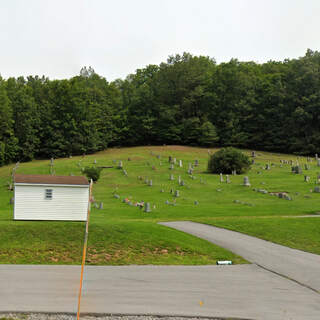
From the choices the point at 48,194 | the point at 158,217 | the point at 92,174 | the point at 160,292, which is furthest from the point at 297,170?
the point at 160,292

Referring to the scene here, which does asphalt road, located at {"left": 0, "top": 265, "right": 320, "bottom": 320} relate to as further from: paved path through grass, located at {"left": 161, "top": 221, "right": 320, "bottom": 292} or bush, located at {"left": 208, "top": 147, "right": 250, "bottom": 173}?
bush, located at {"left": 208, "top": 147, "right": 250, "bottom": 173}

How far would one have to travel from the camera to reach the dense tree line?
3209 inches

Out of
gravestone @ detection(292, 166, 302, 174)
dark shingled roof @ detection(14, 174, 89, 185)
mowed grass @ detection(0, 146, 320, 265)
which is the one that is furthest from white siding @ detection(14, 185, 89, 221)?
gravestone @ detection(292, 166, 302, 174)

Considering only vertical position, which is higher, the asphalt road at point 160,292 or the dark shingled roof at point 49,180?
the dark shingled roof at point 49,180

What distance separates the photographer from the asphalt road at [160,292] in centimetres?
986

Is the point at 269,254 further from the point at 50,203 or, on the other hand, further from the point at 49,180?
the point at 49,180

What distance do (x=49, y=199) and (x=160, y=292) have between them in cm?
1350

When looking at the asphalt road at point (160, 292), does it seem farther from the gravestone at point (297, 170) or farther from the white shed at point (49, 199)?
the gravestone at point (297, 170)

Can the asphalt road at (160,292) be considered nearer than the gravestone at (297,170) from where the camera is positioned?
Yes

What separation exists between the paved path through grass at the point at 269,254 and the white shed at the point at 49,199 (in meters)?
5.53

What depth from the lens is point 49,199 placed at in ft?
75.9

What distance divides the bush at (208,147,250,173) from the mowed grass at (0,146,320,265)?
6.12ft

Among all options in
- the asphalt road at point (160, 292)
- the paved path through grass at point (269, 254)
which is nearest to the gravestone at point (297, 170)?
the paved path through grass at point (269, 254)

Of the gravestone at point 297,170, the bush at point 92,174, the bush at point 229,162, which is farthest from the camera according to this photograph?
the bush at point 229,162
